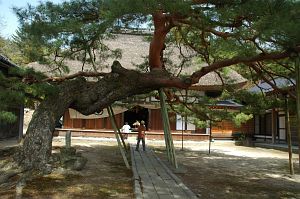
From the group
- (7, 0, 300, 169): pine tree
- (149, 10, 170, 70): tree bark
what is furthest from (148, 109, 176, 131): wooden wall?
(149, 10, 170, 70): tree bark

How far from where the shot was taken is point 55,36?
8297mm

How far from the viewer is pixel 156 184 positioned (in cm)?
795

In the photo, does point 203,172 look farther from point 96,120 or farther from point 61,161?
point 96,120

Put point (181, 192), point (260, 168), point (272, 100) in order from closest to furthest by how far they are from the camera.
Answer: point (181, 192), point (272, 100), point (260, 168)

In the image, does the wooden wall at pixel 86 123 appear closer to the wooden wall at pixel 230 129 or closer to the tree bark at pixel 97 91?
the wooden wall at pixel 230 129

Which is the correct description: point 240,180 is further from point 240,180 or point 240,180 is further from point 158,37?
point 158,37

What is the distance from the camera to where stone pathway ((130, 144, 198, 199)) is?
695 cm

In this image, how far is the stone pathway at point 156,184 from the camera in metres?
6.95

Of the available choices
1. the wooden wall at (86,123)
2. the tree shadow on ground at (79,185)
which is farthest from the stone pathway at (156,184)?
the wooden wall at (86,123)

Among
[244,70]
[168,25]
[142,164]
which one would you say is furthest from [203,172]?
[168,25]

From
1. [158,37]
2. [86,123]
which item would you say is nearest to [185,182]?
[158,37]

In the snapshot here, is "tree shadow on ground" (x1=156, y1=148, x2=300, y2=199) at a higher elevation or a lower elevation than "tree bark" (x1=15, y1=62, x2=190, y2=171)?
lower

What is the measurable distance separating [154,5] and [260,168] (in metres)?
8.51

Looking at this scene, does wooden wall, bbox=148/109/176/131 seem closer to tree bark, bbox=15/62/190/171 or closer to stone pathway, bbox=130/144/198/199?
stone pathway, bbox=130/144/198/199
